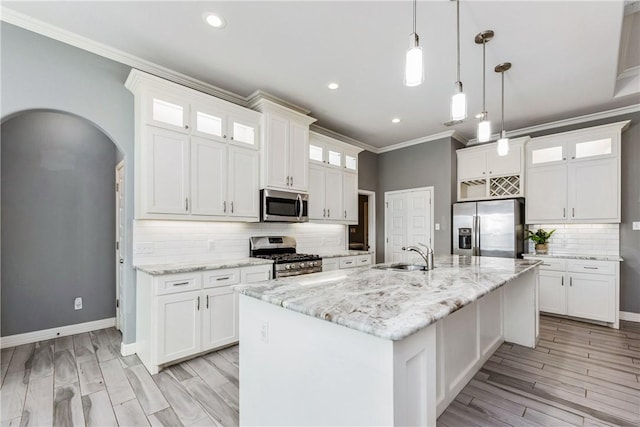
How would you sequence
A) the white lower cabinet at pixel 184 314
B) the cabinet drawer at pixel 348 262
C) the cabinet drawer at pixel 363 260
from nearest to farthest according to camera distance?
the white lower cabinet at pixel 184 314 < the cabinet drawer at pixel 348 262 < the cabinet drawer at pixel 363 260

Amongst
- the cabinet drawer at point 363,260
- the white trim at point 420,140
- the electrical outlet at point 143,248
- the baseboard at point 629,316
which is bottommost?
the baseboard at point 629,316

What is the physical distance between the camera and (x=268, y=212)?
12.3 ft

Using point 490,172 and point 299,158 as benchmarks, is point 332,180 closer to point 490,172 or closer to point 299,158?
point 299,158

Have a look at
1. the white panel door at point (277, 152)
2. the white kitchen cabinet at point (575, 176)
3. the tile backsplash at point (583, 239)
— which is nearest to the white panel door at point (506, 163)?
the white kitchen cabinet at point (575, 176)

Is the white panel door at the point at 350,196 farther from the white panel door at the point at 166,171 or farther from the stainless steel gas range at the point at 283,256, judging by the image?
the white panel door at the point at 166,171

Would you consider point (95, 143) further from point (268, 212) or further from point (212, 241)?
point (268, 212)

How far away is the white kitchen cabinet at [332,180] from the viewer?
4.54 m

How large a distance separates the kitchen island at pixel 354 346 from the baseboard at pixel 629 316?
11.3ft

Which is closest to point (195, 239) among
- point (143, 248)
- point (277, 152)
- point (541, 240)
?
point (143, 248)

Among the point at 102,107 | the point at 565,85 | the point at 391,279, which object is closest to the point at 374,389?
the point at 391,279

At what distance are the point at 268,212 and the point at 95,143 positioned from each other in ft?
7.86

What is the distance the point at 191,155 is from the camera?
3.12 metres

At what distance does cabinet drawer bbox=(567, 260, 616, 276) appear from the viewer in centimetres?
385

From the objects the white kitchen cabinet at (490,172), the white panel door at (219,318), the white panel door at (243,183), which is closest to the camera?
the white panel door at (219,318)
